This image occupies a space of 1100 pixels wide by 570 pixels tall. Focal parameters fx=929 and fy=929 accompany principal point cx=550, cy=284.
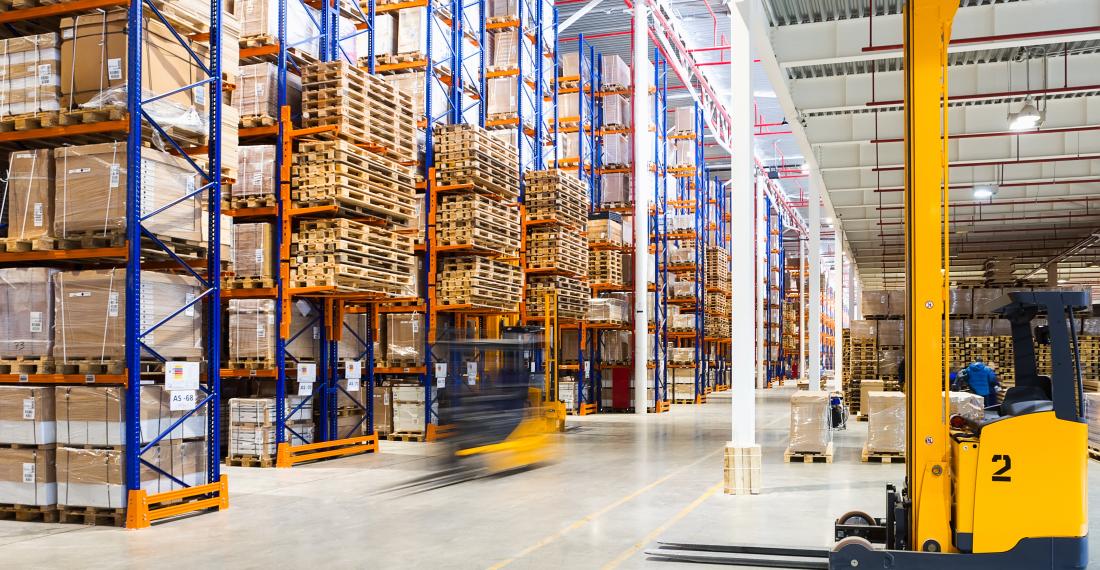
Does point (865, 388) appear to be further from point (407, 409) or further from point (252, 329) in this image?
point (252, 329)

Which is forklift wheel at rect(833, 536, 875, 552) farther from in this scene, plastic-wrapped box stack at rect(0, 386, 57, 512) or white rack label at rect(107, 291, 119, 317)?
plastic-wrapped box stack at rect(0, 386, 57, 512)

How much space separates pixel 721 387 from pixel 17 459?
3120 centimetres

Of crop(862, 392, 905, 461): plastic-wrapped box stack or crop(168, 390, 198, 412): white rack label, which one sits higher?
crop(168, 390, 198, 412): white rack label

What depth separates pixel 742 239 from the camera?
9102 mm

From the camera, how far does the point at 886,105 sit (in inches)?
508

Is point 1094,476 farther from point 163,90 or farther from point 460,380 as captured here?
point 163,90

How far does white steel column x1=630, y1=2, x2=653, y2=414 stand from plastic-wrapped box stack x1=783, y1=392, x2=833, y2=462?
8.85 meters

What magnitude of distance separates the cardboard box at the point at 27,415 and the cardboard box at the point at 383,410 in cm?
704

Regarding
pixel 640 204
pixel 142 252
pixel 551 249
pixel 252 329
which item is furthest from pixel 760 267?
pixel 142 252

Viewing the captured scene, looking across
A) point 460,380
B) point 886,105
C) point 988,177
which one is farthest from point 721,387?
point 460,380

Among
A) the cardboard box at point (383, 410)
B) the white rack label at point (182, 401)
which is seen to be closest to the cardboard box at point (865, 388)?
the cardboard box at point (383, 410)

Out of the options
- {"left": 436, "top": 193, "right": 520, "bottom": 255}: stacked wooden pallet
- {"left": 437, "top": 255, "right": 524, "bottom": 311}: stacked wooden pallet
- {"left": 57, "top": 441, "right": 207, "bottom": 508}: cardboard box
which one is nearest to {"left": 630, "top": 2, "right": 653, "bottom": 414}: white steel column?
{"left": 437, "top": 255, "right": 524, "bottom": 311}: stacked wooden pallet

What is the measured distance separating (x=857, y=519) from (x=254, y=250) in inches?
315

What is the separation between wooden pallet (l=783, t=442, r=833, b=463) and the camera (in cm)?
1198
